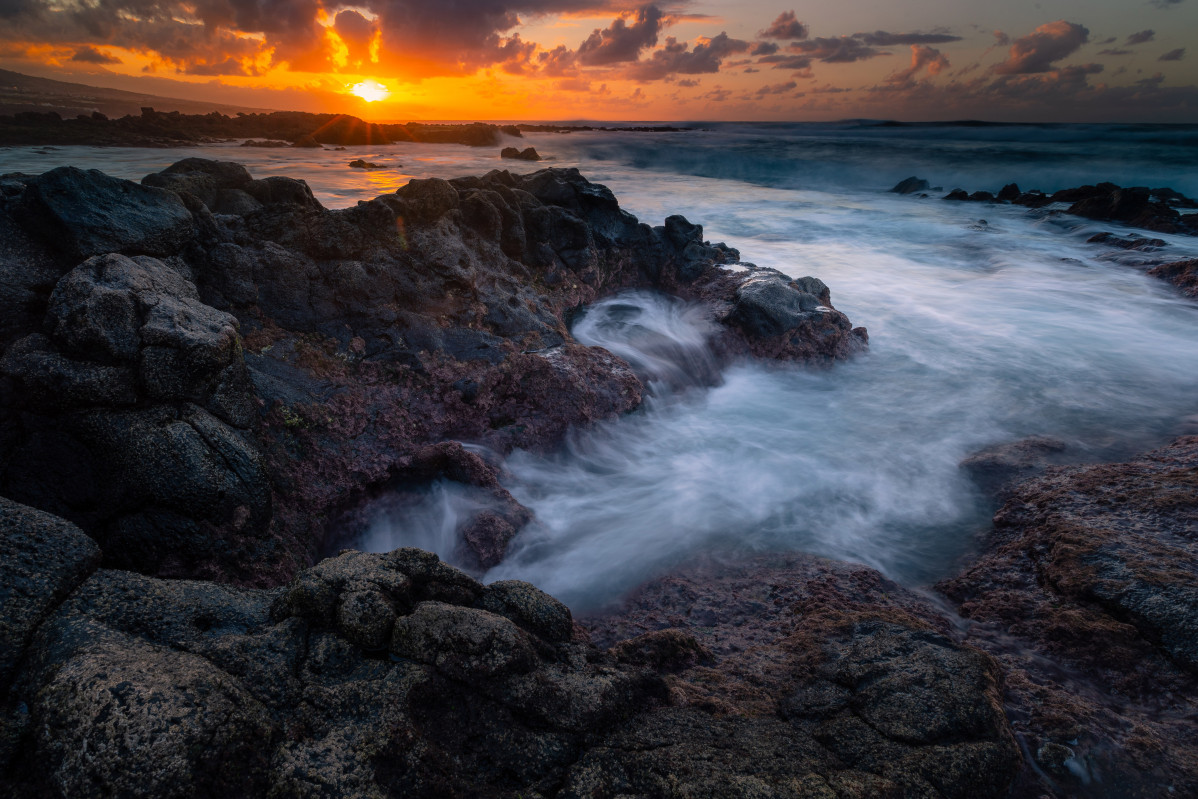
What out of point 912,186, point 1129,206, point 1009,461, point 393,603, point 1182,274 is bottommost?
point 1009,461

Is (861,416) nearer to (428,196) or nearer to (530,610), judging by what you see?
(530,610)

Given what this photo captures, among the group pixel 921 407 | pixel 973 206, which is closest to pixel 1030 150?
pixel 973 206

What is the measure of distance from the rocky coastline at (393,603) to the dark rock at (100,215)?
0.03 m

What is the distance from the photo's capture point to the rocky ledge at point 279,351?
333cm

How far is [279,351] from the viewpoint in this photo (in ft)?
17.7

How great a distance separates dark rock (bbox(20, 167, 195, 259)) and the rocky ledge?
0.05ft

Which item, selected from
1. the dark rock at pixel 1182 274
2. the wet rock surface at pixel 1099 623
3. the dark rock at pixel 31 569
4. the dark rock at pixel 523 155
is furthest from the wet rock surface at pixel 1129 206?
the dark rock at pixel 523 155

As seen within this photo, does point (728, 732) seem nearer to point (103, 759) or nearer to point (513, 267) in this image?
point (103, 759)

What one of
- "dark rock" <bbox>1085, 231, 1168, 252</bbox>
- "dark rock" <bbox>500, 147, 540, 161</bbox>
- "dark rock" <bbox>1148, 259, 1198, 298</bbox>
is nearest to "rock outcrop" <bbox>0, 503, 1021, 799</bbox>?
"dark rock" <bbox>1148, 259, 1198, 298</bbox>

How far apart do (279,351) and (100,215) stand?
5.45ft

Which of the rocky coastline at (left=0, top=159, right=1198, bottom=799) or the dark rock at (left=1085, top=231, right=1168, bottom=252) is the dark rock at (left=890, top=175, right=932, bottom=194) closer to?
the dark rock at (left=1085, top=231, right=1168, bottom=252)

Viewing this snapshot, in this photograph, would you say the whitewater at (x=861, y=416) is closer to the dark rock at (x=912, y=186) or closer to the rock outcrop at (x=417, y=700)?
the rock outcrop at (x=417, y=700)

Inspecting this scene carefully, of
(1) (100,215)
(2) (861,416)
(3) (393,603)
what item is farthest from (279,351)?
(2) (861,416)

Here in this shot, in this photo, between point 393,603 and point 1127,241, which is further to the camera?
point 1127,241
